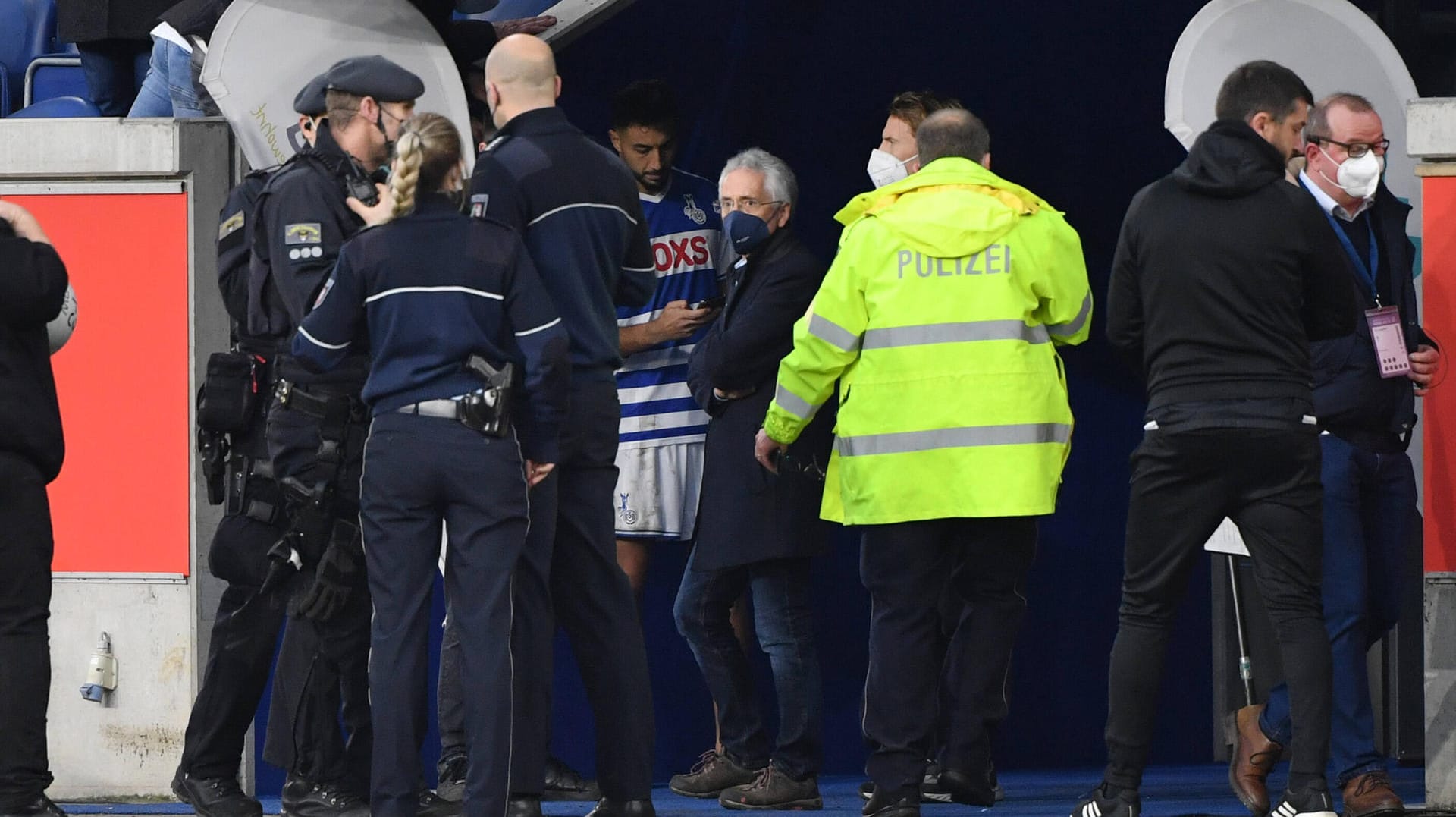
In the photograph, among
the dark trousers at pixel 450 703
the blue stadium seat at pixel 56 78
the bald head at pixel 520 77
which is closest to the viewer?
the bald head at pixel 520 77

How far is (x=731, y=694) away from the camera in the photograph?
5672 mm

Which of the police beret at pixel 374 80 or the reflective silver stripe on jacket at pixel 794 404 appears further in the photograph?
the reflective silver stripe on jacket at pixel 794 404

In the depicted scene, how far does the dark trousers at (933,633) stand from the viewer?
489 cm

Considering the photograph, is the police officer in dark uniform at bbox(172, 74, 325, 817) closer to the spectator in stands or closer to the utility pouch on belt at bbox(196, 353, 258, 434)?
the utility pouch on belt at bbox(196, 353, 258, 434)

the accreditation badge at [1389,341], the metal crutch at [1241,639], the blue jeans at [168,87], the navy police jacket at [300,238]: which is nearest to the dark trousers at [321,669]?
the navy police jacket at [300,238]

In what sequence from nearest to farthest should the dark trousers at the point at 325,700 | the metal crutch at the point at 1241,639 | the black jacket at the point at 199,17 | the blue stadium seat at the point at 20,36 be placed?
the dark trousers at the point at 325,700, the black jacket at the point at 199,17, the metal crutch at the point at 1241,639, the blue stadium seat at the point at 20,36

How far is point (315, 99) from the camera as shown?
196 inches

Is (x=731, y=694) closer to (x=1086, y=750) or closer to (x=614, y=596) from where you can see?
(x=614, y=596)

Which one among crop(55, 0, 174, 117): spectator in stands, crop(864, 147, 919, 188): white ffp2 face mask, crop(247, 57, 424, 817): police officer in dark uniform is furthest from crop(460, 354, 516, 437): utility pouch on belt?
crop(55, 0, 174, 117): spectator in stands

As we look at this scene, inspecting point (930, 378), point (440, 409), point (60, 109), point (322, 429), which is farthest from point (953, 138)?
point (60, 109)

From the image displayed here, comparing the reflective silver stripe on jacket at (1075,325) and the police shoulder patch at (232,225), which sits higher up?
the police shoulder patch at (232,225)

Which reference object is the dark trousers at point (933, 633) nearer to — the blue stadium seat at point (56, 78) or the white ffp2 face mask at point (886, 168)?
the white ffp2 face mask at point (886, 168)

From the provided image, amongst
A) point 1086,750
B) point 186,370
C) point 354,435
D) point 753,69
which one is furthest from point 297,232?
point 1086,750

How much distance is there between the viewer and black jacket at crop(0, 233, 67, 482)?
4.80 meters
